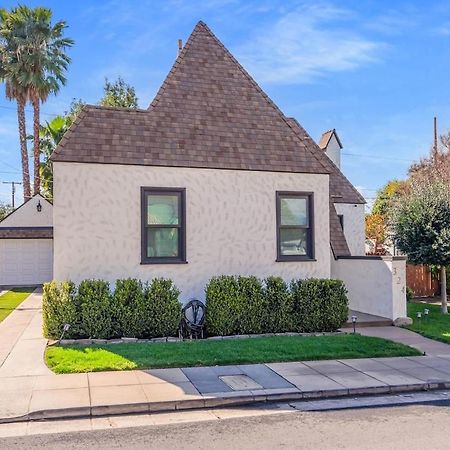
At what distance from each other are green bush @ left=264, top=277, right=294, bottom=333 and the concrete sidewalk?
95.6 inches

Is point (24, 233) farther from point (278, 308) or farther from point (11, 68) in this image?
point (278, 308)

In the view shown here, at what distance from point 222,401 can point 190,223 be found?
5247 millimetres

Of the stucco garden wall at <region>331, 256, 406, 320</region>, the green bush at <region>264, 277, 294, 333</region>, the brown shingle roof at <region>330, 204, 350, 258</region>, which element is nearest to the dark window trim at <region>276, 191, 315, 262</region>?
the green bush at <region>264, 277, 294, 333</region>

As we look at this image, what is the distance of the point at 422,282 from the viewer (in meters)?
18.5

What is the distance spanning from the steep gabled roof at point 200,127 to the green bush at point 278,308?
2870mm

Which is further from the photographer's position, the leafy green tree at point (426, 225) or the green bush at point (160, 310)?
the leafy green tree at point (426, 225)

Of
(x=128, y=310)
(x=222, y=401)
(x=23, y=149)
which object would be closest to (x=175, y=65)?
(x=128, y=310)

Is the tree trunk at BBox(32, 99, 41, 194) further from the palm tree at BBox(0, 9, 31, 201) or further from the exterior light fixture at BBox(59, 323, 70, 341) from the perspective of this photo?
the exterior light fixture at BBox(59, 323, 70, 341)

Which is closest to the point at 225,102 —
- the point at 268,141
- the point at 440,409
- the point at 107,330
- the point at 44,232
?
the point at 268,141

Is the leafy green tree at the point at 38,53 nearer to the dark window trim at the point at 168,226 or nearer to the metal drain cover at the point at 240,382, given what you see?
the dark window trim at the point at 168,226

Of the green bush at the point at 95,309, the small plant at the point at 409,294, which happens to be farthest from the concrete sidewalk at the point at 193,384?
the small plant at the point at 409,294

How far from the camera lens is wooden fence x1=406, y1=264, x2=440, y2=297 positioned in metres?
18.2

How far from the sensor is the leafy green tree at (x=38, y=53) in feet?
85.9

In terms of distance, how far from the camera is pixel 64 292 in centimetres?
996
